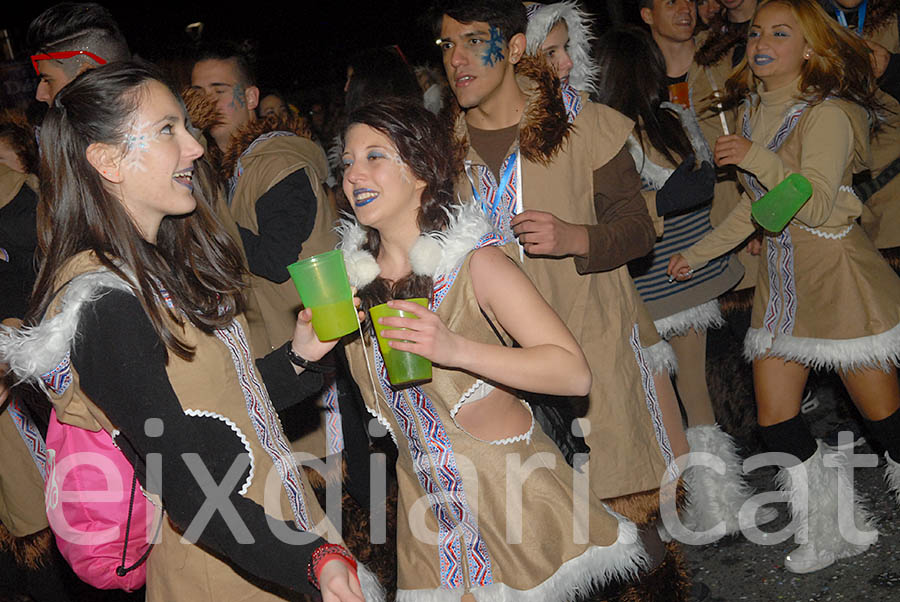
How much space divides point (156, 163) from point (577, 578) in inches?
62.2

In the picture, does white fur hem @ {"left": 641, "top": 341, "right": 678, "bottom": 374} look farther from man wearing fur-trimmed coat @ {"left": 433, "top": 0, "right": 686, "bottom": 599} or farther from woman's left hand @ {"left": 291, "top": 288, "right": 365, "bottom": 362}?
woman's left hand @ {"left": 291, "top": 288, "right": 365, "bottom": 362}

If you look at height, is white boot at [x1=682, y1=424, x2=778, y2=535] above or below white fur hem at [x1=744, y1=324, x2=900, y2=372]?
below

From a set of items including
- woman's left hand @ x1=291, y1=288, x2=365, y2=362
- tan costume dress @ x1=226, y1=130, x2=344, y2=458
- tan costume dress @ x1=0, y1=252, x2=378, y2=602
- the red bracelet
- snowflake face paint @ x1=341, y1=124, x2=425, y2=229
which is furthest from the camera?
tan costume dress @ x1=226, y1=130, x2=344, y2=458

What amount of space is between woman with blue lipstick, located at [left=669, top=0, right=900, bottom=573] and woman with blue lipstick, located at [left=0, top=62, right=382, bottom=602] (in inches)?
89.2

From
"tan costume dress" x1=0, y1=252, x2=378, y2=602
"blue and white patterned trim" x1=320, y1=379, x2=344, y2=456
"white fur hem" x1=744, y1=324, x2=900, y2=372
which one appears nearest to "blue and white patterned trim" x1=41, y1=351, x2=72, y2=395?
"tan costume dress" x1=0, y1=252, x2=378, y2=602

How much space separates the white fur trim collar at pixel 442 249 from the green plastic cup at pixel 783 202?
56.6 inches

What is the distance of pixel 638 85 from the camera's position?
4.07m

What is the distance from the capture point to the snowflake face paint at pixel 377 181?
2.63 metres

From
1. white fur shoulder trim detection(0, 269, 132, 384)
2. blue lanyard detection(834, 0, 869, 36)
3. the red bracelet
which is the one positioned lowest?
blue lanyard detection(834, 0, 869, 36)

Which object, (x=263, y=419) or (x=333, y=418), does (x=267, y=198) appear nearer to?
(x=333, y=418)

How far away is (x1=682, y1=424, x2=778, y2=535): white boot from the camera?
4.13 m

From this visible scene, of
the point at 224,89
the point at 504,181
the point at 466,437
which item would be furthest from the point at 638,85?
the point at 466,437

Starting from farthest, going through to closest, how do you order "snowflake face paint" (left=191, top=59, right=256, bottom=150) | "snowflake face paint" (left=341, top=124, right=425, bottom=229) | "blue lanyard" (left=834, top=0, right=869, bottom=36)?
"blue lanyard" (left=834, top=0, right=869, bottom=36) → "snowflake face paint" (left=191, top=59, right=256, bottom=150) → "snowflake face paint" (left=341, top=124, right=425, bottom=229)

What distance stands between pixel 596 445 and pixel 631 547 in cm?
83
